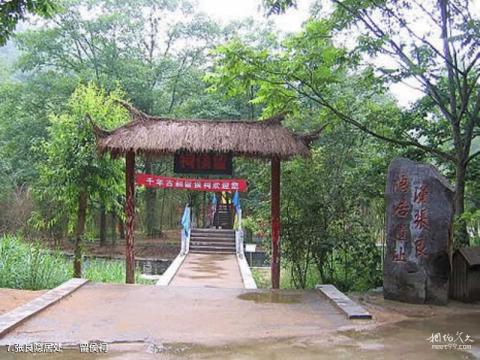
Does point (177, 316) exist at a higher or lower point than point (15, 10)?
lower

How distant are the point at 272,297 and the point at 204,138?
10.9 feet

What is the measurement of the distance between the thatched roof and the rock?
8.11 feet

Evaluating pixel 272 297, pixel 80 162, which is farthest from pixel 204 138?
pixel 272 297

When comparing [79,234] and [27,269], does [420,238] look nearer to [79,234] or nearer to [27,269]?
[79,234]

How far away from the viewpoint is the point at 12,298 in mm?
7508

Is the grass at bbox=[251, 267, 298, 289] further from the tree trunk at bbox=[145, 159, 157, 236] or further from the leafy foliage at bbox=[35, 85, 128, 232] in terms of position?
the tree trunk at bbox=[145, 159, 157, 236]

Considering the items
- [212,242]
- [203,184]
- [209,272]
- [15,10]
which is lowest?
[209,272]

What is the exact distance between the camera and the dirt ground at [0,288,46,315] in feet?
22.8

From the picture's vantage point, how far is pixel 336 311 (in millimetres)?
6961

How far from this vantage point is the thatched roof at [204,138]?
9578mm

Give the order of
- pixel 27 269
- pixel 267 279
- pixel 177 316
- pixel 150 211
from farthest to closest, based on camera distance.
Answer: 1. pixel 150 211
2. pixel 267 279
3. pixel 27 269
4. pixel 177 316

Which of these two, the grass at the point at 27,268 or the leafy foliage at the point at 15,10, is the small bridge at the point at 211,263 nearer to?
the grass at the point at 27,268

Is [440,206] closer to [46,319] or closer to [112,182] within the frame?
[46,319]

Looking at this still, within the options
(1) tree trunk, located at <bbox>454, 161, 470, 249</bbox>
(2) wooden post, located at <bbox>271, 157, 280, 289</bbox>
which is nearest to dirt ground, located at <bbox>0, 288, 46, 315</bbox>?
(2) wooden post, located at <bbox>271, 157, 280, 289</bbox>
